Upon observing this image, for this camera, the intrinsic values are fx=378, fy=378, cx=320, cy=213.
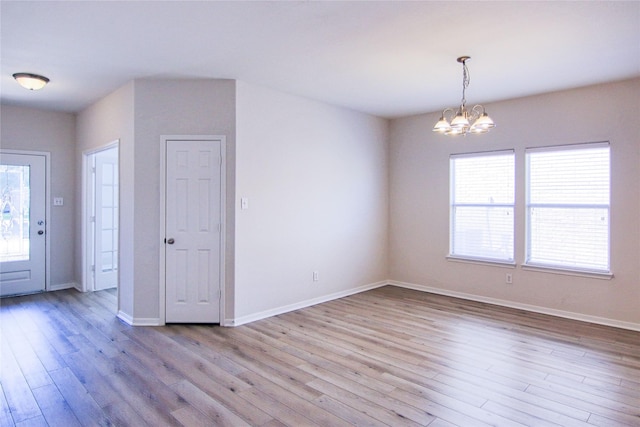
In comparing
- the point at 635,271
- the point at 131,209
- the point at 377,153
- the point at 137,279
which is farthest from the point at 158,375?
the point at 635,271

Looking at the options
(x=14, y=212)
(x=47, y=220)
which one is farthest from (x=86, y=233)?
(x=14, y=212)

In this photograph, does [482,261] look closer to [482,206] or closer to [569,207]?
[482,206]

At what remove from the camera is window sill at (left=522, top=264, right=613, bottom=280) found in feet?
14.2

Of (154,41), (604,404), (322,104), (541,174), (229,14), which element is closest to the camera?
(604,404)

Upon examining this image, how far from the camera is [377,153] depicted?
20.3 feet

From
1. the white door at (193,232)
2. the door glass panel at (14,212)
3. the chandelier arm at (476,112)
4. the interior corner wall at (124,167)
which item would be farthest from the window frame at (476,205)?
the door glass panel at (14,212)

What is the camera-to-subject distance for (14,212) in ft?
18.1

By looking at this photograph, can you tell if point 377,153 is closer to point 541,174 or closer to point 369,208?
point 369,208

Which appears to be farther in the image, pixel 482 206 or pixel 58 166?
pixel 58 166

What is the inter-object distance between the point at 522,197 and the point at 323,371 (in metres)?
3.53

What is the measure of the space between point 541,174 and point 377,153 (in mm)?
2378

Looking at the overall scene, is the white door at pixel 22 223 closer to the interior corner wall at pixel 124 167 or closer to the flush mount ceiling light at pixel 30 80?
the interior corner wall at pixel 124 167

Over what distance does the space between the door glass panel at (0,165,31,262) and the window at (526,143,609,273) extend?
712 cm

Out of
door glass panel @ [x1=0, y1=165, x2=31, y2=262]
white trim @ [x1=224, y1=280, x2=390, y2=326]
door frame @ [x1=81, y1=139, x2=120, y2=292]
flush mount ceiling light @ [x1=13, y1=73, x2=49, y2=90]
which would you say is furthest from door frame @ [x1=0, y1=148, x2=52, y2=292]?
white trim @ [x1=224, y1=280, x2=390, y2=326]
